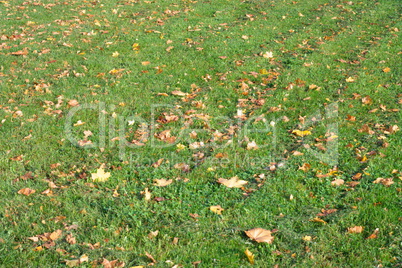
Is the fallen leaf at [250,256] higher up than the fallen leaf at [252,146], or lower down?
higher up

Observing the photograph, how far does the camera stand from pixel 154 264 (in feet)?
11.9

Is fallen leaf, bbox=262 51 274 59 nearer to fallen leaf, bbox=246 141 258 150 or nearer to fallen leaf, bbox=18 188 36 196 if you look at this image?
fallen leaf, bbox=246 141 258 150

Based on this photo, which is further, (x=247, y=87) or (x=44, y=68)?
(x=44, y=68)

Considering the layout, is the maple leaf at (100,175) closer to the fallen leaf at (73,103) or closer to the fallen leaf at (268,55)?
the fallen leaf at (73,103)

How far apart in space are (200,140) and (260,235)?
200 cm

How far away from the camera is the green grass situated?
3.87 m

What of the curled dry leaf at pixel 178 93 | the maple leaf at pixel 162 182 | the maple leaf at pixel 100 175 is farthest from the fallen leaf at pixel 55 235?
the curled dry leaf at pixel 178 93

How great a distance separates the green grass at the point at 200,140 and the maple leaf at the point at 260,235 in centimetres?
5

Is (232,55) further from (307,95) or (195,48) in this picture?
(307,95)

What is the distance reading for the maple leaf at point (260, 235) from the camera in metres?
3.82

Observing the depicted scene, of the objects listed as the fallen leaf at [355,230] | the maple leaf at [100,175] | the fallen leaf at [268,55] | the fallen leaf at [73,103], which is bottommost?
the fallen leaf at [73,103]

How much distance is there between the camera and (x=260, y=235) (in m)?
3.88

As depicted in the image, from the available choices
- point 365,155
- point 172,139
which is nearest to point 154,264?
point 172,139

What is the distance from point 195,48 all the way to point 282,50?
1.74 m
